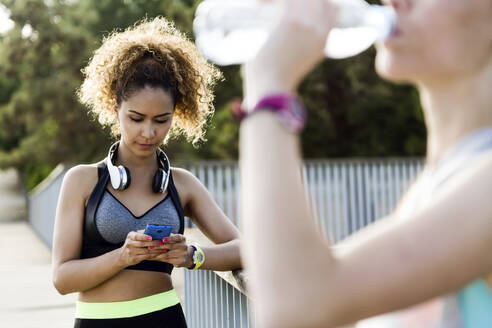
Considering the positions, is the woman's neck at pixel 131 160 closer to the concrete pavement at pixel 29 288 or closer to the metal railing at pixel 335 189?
the concrete pavement at pixel 29 288

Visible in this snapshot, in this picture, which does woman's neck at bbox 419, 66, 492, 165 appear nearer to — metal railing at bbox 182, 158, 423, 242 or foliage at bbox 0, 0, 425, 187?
metal railing at bbox 182, 158, 423, 242

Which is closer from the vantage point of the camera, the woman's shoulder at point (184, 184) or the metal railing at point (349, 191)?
the woman's shoulder at point (184, 184)

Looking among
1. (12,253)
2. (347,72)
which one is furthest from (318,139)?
(12,253)

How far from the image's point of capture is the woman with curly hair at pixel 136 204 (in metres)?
2.19

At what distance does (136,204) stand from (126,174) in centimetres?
12

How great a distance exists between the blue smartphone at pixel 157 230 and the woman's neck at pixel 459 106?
4.28 ft

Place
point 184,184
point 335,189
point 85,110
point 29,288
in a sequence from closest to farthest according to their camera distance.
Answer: point 184,184
point 29,288
point 335,189
point 85,110

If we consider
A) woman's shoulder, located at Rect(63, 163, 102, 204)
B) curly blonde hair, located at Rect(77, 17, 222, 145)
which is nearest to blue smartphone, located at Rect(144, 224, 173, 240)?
woman's shoulder, located at Rect(63, 163, 102, 204)

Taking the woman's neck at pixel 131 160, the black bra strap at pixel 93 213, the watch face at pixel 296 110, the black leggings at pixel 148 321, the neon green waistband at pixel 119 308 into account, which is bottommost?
the watch face at pixel 296 110

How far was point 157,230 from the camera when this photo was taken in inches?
82.4

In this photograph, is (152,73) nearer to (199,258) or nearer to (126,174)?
(126,174)

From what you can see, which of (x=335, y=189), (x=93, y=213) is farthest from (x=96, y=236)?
(x=335, y=189)

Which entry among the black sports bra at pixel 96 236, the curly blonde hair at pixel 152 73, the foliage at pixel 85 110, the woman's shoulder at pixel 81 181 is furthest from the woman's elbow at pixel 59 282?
the foliage at pixel 85 110

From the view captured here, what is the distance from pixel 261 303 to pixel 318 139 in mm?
20680
